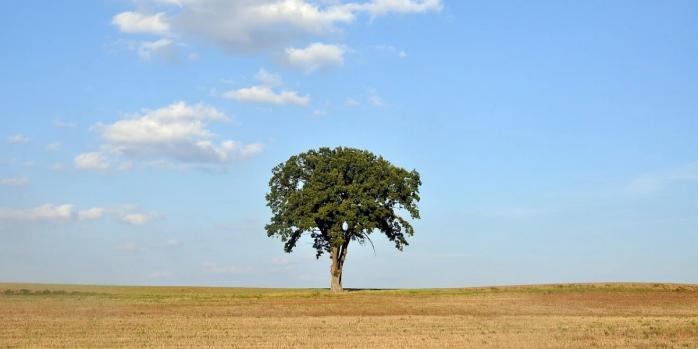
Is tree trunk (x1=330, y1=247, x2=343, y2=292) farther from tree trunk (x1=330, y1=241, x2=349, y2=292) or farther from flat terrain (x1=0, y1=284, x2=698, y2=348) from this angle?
flat terrain (x1=0, y1=284, x2=698, y2=348)

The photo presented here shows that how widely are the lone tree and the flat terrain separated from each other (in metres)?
10.6

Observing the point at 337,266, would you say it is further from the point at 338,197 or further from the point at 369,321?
the point at 369,321

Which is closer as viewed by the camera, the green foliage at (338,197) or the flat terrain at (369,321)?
the flat terrain at (369,321)

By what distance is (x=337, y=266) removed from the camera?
77438 millimetres

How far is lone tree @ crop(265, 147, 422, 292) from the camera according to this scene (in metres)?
73.8

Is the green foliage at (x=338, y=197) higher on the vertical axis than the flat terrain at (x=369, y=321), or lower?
higher

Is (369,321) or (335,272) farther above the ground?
(335,272)

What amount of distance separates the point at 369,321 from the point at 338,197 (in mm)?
35183

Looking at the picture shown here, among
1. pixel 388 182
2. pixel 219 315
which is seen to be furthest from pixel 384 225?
pixel 219 315

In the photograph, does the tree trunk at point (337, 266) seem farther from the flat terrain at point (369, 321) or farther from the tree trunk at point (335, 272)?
the flat terrain at point (369, 321)

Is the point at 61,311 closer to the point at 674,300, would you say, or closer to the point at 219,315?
the point at 219,315

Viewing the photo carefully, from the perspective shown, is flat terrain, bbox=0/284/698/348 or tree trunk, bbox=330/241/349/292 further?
tree trunk, bbox=330/241/349/292

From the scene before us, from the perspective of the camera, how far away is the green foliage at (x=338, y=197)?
73750 mm

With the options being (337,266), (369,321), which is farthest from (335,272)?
(369,321)
